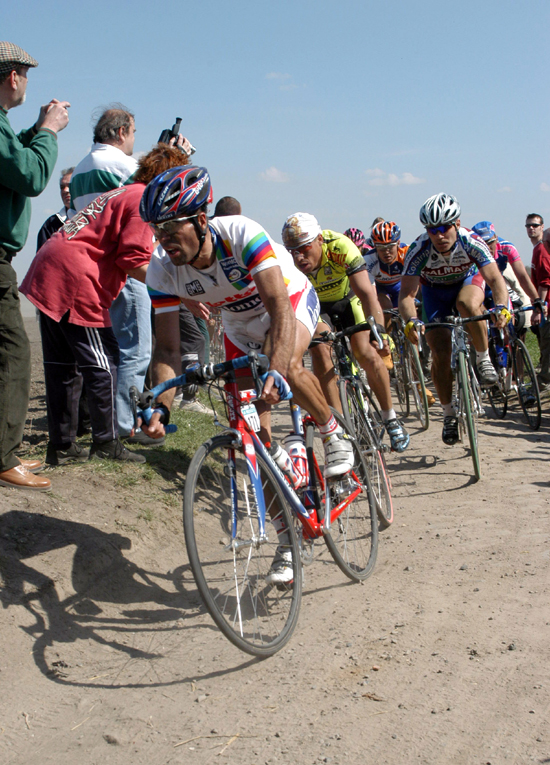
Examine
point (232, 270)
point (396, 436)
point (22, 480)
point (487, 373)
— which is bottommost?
point (396, 436)

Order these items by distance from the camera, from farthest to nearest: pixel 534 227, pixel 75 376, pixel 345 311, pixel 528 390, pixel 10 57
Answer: pixel 534 227 < pixel 528 390 < pixel 345 311 < pixel 75 376 < pixel 10 57

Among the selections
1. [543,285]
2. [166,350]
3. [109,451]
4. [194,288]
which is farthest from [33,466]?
[543,285]

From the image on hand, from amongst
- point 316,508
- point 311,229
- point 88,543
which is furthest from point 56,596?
point 311,229

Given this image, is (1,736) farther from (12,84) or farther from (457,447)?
(457,447)

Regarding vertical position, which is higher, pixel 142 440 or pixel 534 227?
pixel 534 227

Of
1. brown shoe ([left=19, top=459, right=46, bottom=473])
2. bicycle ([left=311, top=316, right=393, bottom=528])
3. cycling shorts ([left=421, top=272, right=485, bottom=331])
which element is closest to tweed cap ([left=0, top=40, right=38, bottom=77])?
brown shoe ([left=19, top=459, right=46, bottom=473])

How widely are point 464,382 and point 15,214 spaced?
4015 millimetres

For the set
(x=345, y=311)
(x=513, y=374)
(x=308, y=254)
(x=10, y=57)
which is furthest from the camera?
(x=513, y=374)

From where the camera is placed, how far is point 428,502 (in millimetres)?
5824

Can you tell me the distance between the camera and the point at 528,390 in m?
8.50

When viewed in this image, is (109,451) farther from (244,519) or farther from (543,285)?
(543,285)

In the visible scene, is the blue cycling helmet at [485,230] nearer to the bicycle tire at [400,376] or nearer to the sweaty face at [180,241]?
the bicycle tire at [400,376]

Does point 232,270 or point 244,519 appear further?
point 232,270

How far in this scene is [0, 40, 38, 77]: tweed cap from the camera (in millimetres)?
4055
